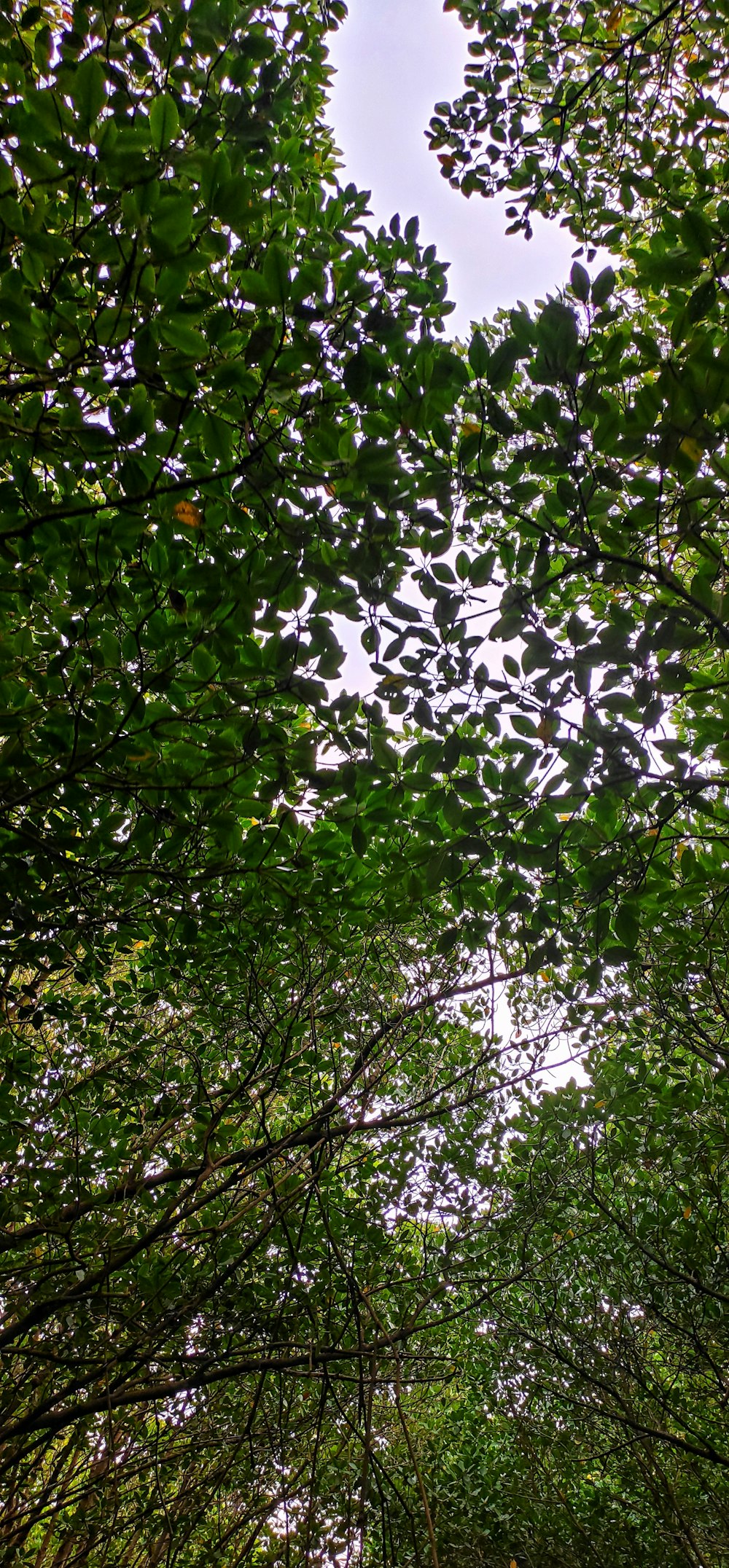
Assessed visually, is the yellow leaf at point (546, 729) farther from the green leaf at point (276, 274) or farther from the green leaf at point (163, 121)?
the green leaf at point (163, 121)

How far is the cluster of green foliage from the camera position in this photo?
5.21 ft

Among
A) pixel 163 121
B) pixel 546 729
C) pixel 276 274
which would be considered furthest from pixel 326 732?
pixel 163 121

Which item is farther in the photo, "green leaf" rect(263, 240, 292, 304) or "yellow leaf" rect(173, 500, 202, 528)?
"yellow leaf" rect(173, 500, 202, 528)

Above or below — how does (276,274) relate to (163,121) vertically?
below

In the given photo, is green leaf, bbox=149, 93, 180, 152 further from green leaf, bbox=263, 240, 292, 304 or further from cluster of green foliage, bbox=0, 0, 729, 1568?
green leaf, bbox=263, 240, 292, 304

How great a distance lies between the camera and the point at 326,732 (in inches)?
76.0

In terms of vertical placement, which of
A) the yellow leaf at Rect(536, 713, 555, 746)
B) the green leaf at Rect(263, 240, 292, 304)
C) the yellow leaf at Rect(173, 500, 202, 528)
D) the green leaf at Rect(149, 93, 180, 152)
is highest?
the green leaf at Rect(149, 93, 180, 152)

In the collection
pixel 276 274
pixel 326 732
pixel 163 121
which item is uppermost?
pixel 163 121

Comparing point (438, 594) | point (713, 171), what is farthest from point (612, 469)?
point (713, 171)

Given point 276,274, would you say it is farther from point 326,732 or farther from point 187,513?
point 326,732

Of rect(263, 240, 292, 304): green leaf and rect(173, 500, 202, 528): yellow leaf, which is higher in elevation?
rect(263, 240, 292, 304): green leaf

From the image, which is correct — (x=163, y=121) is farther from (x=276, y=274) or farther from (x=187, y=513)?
(x=187, y=513)

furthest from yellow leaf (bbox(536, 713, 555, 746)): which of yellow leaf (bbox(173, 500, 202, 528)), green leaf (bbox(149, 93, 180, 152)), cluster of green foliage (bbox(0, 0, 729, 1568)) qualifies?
green leaf (bbox(149, 93, 180, 152))

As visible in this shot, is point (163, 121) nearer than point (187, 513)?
Yes
